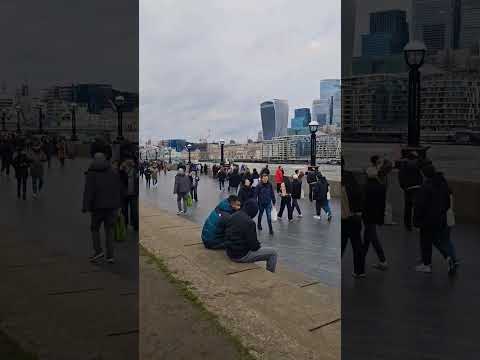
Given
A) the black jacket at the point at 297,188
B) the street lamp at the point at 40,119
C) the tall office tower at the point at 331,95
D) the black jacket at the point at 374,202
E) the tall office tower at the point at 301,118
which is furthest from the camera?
the black jacket at the point at 297,188

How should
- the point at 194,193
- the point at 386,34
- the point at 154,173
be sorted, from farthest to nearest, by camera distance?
the point at 194,193 < the point at 154,173 < the point at 386,34

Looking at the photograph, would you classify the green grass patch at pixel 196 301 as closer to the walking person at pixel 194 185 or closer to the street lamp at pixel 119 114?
the walking person at pixel 194 185

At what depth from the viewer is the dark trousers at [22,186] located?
11.1 ft

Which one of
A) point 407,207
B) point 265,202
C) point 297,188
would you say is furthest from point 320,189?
point 407,207

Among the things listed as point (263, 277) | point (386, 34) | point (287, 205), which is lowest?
point (263, 277)

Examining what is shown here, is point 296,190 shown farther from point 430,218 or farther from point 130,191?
point 130,191

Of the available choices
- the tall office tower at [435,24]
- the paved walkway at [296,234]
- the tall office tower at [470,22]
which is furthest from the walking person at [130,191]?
the tall office tower at [470,22]

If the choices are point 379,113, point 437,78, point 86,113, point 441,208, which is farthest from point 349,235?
point 86,113

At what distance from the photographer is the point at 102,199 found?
327cm

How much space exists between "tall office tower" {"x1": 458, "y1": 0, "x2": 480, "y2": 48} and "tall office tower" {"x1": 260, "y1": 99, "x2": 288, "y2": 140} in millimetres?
1217

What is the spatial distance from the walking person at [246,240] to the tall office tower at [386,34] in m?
1.33

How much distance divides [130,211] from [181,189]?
681 millimetres

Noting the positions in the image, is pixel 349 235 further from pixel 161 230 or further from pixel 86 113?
pixel 86 113

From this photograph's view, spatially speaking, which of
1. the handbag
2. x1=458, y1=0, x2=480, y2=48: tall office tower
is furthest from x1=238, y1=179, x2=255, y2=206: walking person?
x1=458, y1=0, x2=480, y2=48: tall office tower
